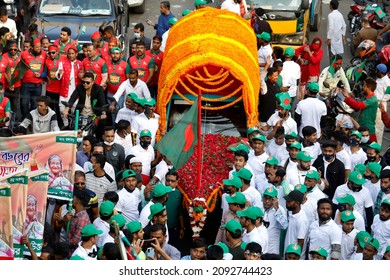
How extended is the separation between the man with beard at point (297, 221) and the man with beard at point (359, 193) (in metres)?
0.90

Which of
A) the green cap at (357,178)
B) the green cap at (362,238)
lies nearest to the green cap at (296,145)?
the green cap at (357,178)

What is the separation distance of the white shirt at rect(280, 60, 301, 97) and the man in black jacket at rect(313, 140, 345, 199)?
311 centimetres

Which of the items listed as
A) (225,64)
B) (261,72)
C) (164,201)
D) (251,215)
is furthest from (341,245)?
(261,72)

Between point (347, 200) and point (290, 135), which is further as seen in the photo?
point (290, 135)

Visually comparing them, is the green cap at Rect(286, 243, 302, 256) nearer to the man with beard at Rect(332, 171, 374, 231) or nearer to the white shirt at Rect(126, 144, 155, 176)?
the man with beard at Rect(332, 171, 374, 231)

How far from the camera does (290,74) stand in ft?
67.9

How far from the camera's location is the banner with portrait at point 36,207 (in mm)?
14422

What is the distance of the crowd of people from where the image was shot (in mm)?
15273

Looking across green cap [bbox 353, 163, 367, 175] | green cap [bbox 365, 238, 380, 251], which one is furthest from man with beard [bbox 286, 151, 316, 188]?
green cap [bbox 365, 238, 380, 251]

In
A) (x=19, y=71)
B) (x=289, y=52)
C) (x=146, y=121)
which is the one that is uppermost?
(x=289, y=52)

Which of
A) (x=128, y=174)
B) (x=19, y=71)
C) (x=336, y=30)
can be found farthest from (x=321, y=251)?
(x=336, y=30)

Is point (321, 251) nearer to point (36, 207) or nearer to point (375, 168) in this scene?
point (375, 168)

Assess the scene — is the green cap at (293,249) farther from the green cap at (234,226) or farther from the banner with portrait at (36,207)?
the banner with portrait at (36,207)

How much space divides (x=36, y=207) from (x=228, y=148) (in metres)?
4.33
